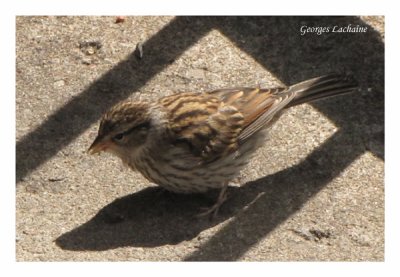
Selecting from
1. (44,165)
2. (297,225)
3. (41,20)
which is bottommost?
(297,225)

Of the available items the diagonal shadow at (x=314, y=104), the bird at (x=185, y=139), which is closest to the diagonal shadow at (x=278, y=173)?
the diagonal shadow at (x=314, y=104)

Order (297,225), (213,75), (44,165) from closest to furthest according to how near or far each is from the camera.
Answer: (297,225) → (44,165) → (213,75)

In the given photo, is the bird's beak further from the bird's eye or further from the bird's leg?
the bird's leg

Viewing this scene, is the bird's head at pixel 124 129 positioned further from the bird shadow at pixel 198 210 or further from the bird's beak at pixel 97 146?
the bird shadow at pixel 198 210

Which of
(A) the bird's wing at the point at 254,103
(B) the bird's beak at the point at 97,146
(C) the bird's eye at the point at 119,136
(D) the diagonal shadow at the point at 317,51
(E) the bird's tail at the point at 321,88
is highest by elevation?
(D) the diagonal shadow at the point at 317,51

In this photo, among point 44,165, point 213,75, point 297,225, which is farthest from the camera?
point 213,75

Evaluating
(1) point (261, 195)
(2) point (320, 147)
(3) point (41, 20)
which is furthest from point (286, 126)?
(3) point (41, 20)

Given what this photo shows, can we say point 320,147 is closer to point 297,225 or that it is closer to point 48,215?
point 297,225
